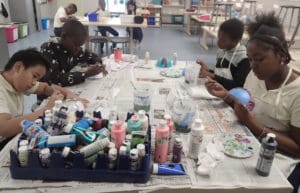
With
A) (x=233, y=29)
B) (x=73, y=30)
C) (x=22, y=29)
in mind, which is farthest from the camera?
(x=22, y=29)

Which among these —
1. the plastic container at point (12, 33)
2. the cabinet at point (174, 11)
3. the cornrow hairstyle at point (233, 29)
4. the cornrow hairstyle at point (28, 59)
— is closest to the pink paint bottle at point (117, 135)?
the cornrow hairstyle at point (28, 59)

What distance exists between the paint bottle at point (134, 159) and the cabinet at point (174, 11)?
8.86 m

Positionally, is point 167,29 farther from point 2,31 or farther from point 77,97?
point 77,97

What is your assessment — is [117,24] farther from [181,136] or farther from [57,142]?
[57,142]

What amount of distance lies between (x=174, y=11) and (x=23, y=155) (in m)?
9.05

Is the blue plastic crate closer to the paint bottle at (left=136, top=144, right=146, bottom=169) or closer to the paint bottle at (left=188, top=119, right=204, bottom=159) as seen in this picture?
the paint bottle at (left=136, top=144, right=146, bottom=169)

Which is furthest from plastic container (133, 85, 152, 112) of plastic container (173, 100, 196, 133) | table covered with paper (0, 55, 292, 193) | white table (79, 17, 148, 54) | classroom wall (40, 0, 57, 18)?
classroom wall (40, 0, 57, 18)

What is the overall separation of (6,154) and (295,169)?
1.30m

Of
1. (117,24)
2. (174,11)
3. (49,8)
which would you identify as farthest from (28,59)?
(49,8)

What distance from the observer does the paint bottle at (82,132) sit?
100 cm

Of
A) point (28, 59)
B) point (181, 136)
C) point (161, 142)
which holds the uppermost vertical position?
point (28, 59)

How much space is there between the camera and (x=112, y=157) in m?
0.96

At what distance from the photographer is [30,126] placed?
3.43 ft

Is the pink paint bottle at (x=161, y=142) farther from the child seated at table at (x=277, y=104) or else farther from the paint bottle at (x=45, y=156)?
the child seated at table at (x=277, y=104)
